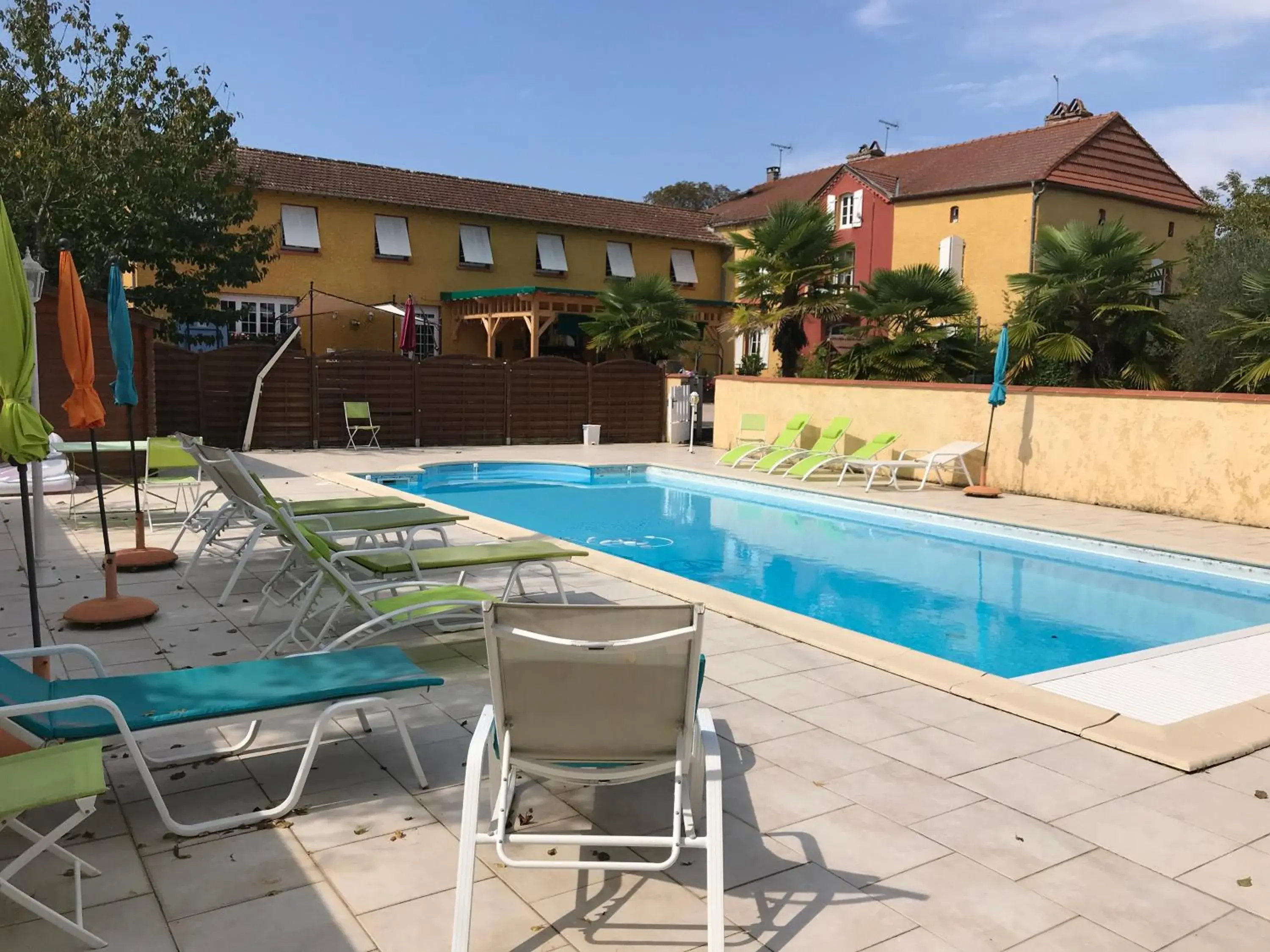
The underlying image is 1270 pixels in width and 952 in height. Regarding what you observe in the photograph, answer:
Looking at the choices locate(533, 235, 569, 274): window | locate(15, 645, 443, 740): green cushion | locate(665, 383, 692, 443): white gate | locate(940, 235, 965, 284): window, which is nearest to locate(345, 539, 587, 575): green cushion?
locate(15, 645, 443, 740): green cushion

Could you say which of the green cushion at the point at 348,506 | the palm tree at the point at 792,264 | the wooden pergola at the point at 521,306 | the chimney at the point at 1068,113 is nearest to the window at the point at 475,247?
the wooden pergola at the point at 521,306

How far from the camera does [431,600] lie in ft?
15.4

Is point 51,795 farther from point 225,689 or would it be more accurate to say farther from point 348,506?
point 348,506

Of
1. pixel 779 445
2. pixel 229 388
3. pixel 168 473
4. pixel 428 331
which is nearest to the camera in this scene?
pixel 168 473

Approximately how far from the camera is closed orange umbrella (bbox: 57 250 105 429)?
577 centimetres

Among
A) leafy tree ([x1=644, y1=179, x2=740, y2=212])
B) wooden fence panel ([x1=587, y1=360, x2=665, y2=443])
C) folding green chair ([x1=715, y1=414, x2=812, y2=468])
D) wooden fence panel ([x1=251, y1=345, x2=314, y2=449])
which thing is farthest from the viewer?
leafy tree ([x1=644, y1=179, x2=740, y2=212])

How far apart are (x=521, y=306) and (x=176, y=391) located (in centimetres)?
956

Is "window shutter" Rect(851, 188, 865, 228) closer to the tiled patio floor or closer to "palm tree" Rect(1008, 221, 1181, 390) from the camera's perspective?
"palm tree" Rect(1008, 221, 1181, 390)

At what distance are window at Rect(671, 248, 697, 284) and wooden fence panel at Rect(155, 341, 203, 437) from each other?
1733 cm

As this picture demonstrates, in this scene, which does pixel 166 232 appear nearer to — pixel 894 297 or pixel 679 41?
pixel 679 41

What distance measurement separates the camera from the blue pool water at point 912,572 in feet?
24.7

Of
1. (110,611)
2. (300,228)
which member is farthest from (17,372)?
(300,228)

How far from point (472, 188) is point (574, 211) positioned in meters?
3.21

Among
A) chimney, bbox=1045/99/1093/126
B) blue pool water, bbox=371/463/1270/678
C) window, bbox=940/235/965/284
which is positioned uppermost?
chimney, bbox=1045/99/1093/126
